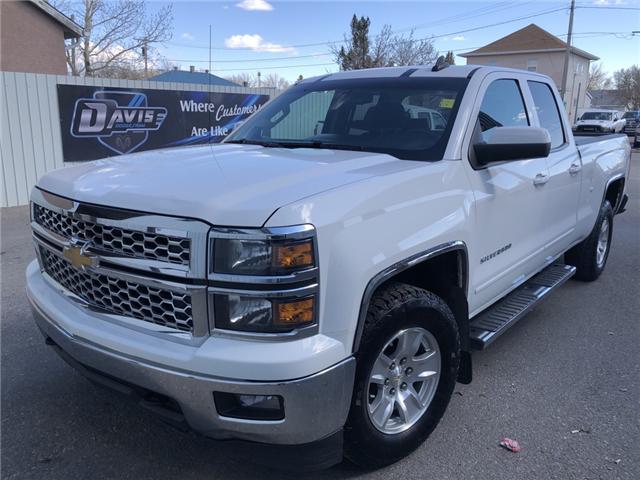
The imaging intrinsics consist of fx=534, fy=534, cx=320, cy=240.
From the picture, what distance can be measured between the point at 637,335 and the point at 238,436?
11.9 ft

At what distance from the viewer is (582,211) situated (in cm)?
493

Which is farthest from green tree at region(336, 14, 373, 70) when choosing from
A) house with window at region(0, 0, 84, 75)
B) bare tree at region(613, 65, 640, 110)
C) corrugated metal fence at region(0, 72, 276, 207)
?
bare tree at region(613, 65, 640, 110)

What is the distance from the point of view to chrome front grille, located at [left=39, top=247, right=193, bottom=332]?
6.86ft

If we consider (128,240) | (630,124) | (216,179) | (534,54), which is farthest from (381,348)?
(534,54)

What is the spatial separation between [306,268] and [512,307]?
7.42 feet

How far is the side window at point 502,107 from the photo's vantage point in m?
3.37

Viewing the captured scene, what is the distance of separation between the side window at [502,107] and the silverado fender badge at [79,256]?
231 centimetres

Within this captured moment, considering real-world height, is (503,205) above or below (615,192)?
above

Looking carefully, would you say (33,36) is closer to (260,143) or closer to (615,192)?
(260,143)

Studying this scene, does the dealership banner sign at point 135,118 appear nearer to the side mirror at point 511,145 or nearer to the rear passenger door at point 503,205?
Result: the rear passenger door at point 503,205

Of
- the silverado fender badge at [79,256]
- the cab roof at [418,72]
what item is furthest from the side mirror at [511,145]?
the silverado fender badge at [79,256]

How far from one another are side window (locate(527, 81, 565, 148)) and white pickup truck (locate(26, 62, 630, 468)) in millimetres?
799

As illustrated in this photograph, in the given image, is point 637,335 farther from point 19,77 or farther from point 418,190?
point 19,77

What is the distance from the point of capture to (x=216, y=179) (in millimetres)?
2307
